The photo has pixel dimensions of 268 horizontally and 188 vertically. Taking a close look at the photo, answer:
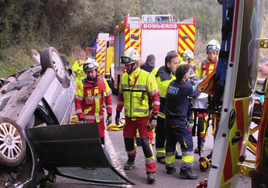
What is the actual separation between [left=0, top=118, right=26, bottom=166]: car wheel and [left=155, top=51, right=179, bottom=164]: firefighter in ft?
8.86

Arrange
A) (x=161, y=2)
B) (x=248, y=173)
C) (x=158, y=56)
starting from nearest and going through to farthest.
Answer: (x=248, y=173), (x=158, y=56), (x=161, y=2)

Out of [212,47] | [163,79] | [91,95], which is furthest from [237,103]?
[212,47]

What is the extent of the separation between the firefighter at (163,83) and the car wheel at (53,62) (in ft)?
5.05

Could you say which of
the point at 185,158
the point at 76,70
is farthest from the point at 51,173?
the point at 76,70

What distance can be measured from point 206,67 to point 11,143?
441 cm

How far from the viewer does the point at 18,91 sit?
4098 millimetres

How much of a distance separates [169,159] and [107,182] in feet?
3.69

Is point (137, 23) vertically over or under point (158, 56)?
over

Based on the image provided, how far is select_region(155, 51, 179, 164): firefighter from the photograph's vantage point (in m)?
5.22

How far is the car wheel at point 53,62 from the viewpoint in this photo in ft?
15.4

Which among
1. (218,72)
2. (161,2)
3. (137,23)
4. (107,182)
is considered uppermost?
(161,2)

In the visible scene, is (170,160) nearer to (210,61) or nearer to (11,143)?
(210,61)

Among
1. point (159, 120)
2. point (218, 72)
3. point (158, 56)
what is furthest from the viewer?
point (158, 56)

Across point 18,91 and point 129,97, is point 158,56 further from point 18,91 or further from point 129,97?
point 18,91
